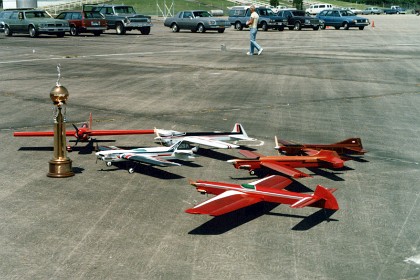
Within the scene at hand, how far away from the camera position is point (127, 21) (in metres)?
53.4

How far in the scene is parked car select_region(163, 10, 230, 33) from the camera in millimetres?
56156

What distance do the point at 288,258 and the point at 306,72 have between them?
64.4ft

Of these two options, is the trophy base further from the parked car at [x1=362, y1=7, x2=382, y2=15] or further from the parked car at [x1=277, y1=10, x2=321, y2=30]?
the parked car at [x1=362, y1=7, x2=382, y2=15]

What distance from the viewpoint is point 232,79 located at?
2348cm

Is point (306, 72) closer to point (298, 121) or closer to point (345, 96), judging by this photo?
point (345, 96)

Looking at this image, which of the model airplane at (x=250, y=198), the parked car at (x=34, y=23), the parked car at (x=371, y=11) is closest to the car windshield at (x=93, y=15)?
the parked car at (x=34, y=23)

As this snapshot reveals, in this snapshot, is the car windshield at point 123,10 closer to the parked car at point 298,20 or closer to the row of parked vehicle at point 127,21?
the row of parked vehicle at point 127,21

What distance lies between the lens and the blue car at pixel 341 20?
2515 inches

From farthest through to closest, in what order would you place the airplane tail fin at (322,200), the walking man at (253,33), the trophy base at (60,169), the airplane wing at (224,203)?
the walking man at (253,33)
the trophy base at (60,169)
the airplane tail fin at (322,200)
the airplane wing at (224,203)

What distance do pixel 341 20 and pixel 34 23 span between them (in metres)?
31.1

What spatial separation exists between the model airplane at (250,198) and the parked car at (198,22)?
4845 cm

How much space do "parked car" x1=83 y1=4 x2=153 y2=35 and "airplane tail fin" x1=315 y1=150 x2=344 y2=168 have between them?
4504cm

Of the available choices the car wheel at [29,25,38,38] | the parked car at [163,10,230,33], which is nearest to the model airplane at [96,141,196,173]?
the car wheel at [29,25,38,38]

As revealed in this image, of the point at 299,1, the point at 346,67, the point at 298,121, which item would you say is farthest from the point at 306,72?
the point at 299,1
